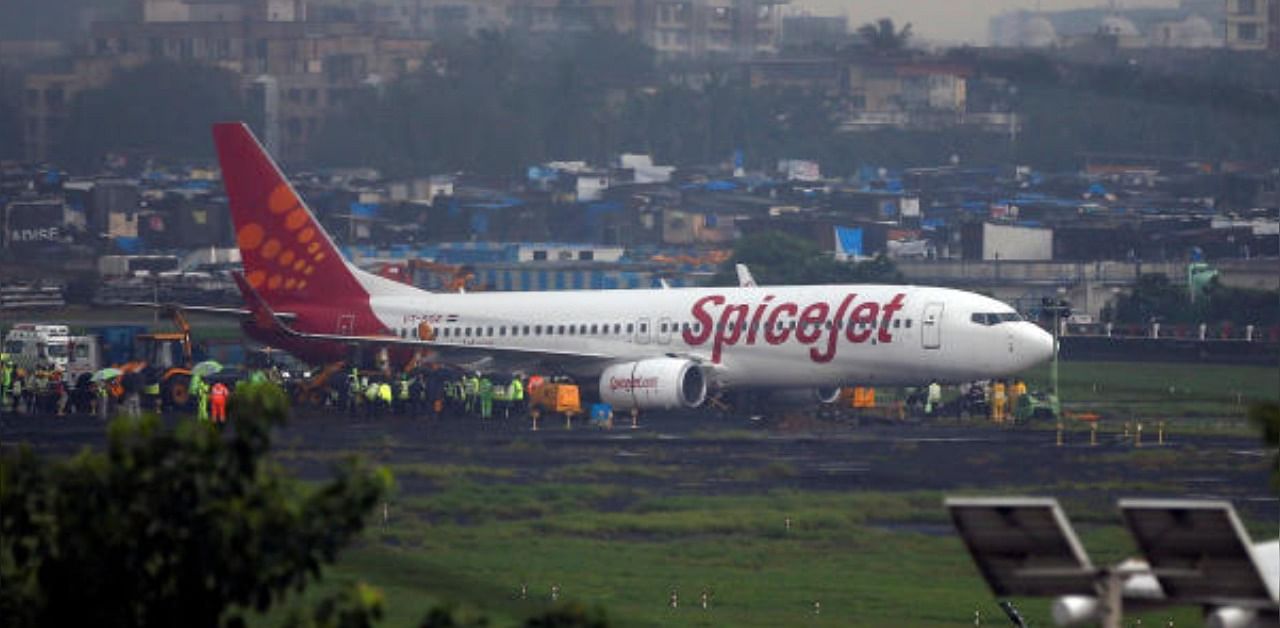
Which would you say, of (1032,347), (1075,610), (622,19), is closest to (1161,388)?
(1032,347)

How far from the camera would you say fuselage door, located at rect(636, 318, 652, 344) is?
63781 mm

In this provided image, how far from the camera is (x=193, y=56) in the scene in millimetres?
139500

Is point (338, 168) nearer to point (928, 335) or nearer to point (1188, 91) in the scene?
point (1188, 91)

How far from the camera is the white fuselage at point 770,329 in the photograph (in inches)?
2366

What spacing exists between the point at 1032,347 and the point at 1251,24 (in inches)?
2939

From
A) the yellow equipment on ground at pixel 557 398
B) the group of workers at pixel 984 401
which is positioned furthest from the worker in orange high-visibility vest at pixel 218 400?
the group of workers at pixel 984 401

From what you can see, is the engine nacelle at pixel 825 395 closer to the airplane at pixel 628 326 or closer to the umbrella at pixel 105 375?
the airplane at pixel 628 326

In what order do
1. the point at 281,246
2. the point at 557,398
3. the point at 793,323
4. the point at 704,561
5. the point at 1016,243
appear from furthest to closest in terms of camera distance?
1. the point at 1016,243
2. the point at 281,246
3. the point at 557,398
4. the point at 793,323
5. the point at 704,561

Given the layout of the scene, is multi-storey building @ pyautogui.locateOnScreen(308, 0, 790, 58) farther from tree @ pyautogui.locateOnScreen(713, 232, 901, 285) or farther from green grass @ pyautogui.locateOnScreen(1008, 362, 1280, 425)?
green grass @ pyautogui.locateOnScreen(1008, 362, 1280, 425)

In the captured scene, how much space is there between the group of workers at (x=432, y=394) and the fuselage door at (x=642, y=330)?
3.18 meters

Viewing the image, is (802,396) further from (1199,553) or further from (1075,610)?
(1075,610)

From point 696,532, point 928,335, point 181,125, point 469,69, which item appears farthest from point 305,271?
point 469,69

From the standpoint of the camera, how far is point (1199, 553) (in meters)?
16.8

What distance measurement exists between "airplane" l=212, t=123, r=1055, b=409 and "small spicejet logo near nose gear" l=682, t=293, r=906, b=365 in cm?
3
